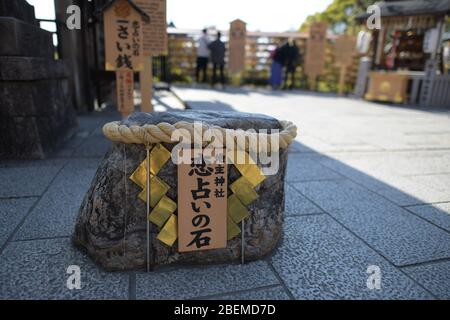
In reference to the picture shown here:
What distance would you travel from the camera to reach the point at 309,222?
2357mm

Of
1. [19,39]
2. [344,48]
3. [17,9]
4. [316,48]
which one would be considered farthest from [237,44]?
[19,39]

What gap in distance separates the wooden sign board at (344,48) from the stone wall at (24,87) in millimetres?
10690

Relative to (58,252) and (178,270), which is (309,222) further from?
(58,252)

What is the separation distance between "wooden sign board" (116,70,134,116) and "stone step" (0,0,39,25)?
1.14 meters

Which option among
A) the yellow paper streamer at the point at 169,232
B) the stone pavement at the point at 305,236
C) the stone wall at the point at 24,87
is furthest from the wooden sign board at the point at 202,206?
the stone wall at the point at 24,87

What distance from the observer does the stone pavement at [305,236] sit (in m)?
1.60

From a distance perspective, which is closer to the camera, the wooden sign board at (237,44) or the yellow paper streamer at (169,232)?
the yellow paper streamer at (169,232)

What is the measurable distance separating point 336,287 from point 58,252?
156 centimetres

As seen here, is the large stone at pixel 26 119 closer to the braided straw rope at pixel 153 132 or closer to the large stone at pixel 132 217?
the large stone at pixel 132 217

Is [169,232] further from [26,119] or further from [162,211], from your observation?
[26,119]

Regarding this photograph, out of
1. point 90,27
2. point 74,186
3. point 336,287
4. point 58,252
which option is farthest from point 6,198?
point 90,27

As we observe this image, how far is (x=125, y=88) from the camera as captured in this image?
420cm

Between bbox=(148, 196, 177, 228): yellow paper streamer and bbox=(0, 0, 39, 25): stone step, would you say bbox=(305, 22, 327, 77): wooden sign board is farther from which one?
bbox=(148, 196, 177, 228): yellow paper streamer
